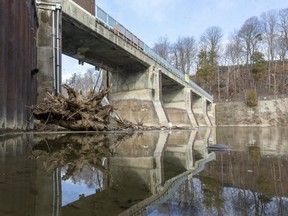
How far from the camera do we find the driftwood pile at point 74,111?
1064 cm

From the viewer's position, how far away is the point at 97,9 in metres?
18.8

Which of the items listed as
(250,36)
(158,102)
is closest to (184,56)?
(250,36)

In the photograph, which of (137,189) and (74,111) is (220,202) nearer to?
(137,189)

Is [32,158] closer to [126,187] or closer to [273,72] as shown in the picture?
[126,187]

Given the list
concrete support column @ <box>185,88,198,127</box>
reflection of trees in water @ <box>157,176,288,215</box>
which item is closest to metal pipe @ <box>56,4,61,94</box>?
reflection of trees in water @ <box>157,176,288,215</box>

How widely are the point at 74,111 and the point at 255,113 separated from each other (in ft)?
179

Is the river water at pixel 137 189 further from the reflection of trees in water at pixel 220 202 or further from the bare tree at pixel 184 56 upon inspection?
the bare tree at pixel 184 56

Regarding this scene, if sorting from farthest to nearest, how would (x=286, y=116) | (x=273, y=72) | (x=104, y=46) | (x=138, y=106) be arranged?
(x=273, y=72) → (x=286, y=116) → (x=138, y=106) → (x=104, y=46)

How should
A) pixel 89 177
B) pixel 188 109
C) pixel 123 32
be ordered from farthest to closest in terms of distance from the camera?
pixel 188 109 < pixel 123 32 < pixel 89 177

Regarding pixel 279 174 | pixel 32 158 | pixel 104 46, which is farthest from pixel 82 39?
pixel 279 174

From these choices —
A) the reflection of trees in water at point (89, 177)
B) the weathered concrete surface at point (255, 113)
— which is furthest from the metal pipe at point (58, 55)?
the weathered concrete surface at point (255, 113)

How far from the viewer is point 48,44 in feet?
44.6

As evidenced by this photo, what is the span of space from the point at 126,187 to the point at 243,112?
201ft

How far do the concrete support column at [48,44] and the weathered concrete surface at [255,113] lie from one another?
167ft
